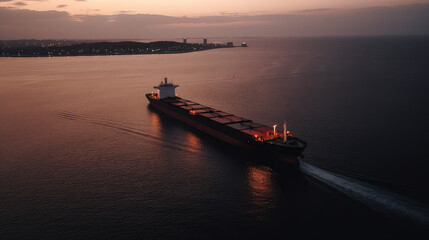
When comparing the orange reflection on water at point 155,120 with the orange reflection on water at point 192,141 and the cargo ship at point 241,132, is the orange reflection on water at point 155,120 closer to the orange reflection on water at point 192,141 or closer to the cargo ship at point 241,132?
the cargo ship at point 241,132

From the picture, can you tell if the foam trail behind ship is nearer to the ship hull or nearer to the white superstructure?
the ship hull

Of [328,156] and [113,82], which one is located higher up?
[113,82]

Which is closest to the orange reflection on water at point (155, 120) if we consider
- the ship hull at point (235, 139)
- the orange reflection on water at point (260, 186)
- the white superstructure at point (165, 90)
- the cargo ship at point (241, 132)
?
the cargo ship at point (241, 132)

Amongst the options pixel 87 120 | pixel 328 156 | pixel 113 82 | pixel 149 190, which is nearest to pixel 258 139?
pixel 328 156

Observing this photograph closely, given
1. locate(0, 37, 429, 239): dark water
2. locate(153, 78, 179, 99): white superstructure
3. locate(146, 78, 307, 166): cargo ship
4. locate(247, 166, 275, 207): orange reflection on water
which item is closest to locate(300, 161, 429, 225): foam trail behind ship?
locate(0, 37, 429, 239): dark water

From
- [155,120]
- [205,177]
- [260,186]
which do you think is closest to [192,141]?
[205,177]

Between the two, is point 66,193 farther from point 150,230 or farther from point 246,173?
point 246,173
